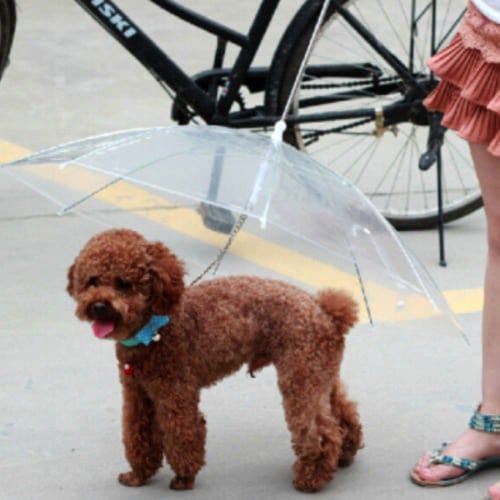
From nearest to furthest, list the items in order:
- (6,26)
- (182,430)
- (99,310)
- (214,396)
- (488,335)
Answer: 1. (99,310)
2. (182,430)
3. (488,335)
4. (214,396)
5. (6,26)

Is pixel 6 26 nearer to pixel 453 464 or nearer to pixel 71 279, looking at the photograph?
pixel 71 279

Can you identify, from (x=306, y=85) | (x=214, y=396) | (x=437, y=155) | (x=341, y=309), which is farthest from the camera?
(x=306, y=85)

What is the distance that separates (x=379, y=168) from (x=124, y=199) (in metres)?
1.30

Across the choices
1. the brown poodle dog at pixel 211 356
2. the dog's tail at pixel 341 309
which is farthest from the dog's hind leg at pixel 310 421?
the dog's tail at pixel 341 309

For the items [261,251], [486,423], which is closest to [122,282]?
[486,423]

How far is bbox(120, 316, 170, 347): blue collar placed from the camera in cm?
341

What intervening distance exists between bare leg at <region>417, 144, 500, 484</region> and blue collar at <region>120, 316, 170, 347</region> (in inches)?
33.8

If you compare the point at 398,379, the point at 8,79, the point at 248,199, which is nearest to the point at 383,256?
the point at 248,199

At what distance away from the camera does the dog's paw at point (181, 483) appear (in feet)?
11.9

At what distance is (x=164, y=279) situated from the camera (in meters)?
3.30

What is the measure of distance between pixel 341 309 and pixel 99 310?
2.24 ft

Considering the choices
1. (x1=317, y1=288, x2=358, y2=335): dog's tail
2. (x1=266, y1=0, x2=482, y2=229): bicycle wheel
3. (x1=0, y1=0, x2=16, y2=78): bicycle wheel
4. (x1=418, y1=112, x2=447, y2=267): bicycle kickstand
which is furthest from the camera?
(x1=0, y1=0, x2=16, y2=78): bicycle wheel

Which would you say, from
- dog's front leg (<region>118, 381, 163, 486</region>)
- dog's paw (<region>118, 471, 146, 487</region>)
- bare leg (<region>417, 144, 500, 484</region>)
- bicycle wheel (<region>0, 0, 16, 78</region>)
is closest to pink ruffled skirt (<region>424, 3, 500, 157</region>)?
bare leg (<region>417, 144, 500, 484</region>)

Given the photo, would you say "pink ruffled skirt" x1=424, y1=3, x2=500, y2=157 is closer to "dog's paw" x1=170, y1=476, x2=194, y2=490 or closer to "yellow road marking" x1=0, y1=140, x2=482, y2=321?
"yellow road marking" x1=0, y1=140, x2=482, y2=321
